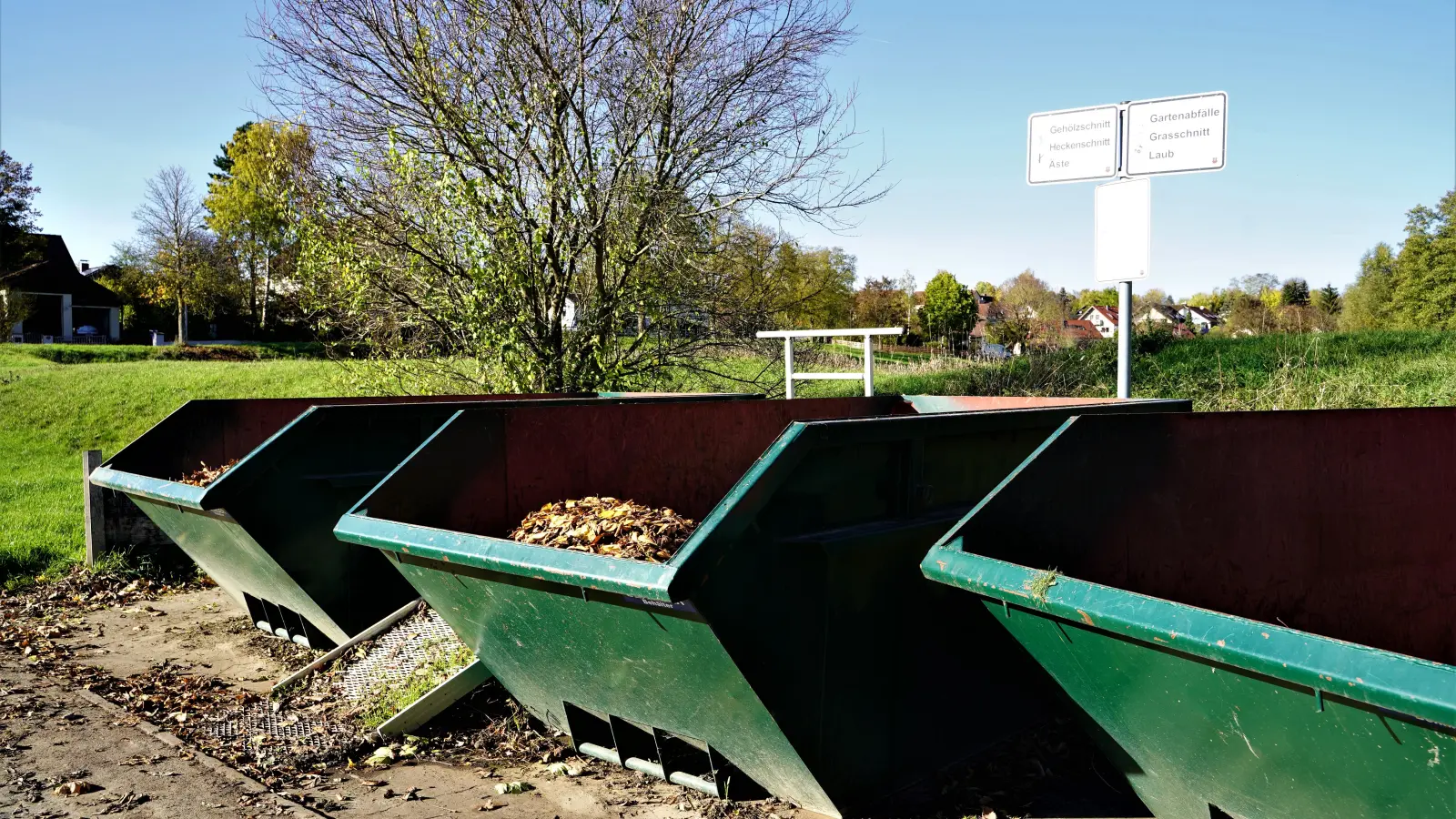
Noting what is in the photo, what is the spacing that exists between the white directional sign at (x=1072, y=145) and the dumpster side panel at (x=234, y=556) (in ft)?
19.5

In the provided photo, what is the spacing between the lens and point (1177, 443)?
352 cm

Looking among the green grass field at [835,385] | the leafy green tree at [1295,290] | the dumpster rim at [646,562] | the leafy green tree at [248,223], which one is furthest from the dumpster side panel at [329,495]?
the leafy green tree at [1295,290]

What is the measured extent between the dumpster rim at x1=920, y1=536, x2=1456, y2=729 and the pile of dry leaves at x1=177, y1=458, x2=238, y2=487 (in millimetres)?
4777

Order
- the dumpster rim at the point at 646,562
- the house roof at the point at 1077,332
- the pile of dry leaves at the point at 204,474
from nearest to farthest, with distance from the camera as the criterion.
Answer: the dumpster rim at the point at 646,562, the pile of dry leaves at the point at 204,474, the house roof at the point at 1077,332

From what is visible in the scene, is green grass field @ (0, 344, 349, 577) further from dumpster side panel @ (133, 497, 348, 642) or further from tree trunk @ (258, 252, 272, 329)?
tree trunk @ (258, 252, 272, 329)

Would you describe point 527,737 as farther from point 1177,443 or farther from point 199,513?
point 1177,443

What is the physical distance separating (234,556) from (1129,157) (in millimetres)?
6366

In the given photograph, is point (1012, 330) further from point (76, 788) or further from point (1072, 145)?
point (76, 788)

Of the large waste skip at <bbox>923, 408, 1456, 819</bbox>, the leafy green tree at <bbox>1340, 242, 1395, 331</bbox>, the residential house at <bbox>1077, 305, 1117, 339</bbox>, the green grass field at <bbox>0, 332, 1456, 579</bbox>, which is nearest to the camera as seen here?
the large waste skip at <bbox>923, 408, 1456, 819</bbox>

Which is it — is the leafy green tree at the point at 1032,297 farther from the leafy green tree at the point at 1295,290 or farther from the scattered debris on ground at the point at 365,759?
the scattered debris on ground at the point at 365,759

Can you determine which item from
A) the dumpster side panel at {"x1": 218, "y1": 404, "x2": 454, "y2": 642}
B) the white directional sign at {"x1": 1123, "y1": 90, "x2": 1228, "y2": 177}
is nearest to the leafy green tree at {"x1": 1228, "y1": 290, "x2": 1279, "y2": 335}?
the white directional sign at {"x1": 1123, "y1": 90, "x2": 1228, "y2": 177}

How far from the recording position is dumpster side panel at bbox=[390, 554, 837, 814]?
3131 mm

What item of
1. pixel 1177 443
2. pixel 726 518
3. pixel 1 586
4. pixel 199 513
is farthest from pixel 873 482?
pixel 1 586

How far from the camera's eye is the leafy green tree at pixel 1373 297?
51.3m
